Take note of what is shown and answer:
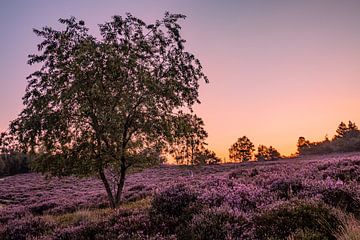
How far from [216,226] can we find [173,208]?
2559 mm

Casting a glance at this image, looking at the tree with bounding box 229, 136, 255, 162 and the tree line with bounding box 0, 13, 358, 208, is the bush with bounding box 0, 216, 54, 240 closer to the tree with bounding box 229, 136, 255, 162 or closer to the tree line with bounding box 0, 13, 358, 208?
the tree line with bounding box 0, 13, 358, 208

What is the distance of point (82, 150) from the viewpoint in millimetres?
14641

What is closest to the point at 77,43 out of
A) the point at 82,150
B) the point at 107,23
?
the point at 107,23

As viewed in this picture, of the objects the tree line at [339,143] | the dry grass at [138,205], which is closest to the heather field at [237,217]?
the dry grass at [138,205]

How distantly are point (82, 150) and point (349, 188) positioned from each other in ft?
33.0

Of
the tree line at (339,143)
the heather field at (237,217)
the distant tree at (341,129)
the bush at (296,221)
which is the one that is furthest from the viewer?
the distant tree at (341,129)

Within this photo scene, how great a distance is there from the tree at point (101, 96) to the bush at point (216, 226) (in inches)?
267

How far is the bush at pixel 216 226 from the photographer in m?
6.82

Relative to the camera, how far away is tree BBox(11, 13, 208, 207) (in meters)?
13.7

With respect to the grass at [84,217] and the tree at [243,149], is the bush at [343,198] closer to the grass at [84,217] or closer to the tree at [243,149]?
the grass at [84,217]

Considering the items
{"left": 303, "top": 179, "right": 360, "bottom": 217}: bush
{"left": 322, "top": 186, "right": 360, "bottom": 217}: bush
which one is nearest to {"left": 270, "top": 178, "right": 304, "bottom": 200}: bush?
{"left": 303, "top": 179, "right": 360, "bottom": 217}: bush

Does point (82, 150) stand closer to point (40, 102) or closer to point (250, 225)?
point (40, 102)

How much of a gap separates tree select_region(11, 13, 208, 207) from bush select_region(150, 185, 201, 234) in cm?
414

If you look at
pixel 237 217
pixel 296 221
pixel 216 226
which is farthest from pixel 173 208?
pixel 296 221
